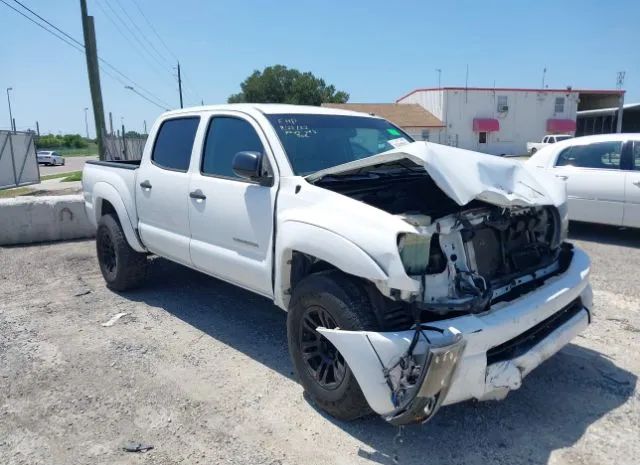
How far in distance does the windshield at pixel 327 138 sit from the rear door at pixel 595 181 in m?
4.57

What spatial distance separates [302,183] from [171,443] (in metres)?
1.82

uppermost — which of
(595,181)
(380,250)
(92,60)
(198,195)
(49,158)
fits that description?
(92,60)

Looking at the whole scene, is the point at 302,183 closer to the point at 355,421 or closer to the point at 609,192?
the point at 355,421

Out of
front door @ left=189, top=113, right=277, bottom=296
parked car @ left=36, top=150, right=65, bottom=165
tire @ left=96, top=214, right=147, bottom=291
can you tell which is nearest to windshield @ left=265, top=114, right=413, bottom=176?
front door @ left=189, top=113, right=277, bottom=296

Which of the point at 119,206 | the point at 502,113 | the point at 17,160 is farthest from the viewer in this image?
the point at 502,113

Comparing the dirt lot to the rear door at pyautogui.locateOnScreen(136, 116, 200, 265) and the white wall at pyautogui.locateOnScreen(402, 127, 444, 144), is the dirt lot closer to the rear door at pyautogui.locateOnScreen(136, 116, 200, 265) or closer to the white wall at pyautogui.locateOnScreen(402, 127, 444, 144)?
the rear door at pyautogui.locateOnScreen(136, 116, 200, 265)

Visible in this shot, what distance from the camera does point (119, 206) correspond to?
222 inches

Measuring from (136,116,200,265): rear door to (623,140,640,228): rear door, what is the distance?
6.33 m

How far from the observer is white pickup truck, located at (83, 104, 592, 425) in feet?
9.15

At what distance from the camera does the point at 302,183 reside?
355 centimetres

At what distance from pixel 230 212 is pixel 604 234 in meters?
7.00

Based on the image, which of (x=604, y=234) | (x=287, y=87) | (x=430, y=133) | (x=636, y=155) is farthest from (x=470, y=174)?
(x=287, y=87)

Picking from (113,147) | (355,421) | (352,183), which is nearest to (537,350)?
(355,421)

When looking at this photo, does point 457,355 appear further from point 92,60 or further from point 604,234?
point 92,60
